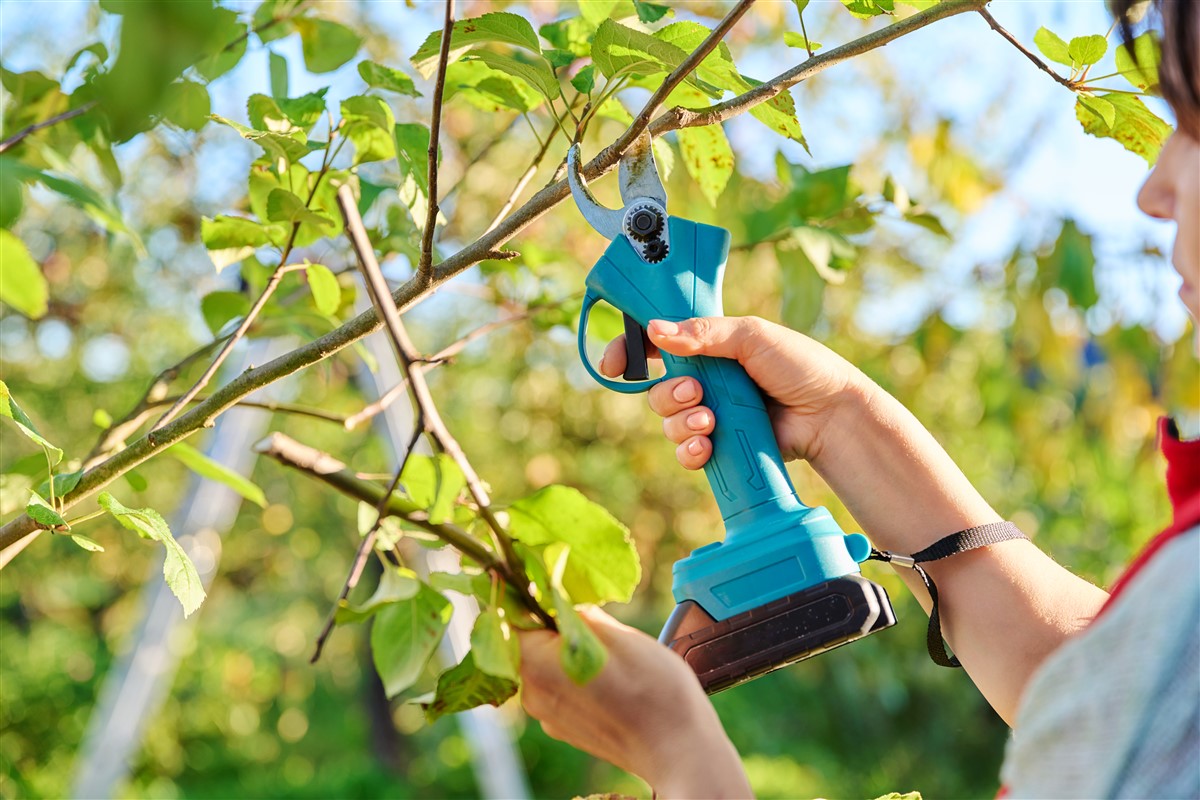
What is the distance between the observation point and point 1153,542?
0.47 m

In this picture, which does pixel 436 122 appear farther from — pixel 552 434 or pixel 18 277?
pixel 552 434

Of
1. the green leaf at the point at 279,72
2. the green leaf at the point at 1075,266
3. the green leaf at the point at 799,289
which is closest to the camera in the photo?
the green leaf at the point at 279,72

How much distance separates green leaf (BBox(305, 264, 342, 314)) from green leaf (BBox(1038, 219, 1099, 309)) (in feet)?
4.03

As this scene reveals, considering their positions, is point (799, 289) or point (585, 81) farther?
point (799, 289)

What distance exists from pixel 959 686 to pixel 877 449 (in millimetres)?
4202

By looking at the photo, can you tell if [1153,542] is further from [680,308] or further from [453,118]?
[453,118]

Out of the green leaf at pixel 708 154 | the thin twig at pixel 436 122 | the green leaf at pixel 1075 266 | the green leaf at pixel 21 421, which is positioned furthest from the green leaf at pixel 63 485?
the green leaf at pixel 1075 266

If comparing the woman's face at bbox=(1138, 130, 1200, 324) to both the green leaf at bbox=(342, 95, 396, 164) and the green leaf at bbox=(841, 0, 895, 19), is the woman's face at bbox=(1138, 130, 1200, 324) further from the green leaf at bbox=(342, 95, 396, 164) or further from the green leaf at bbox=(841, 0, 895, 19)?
the green leaf at bbox=(342, 95, 396, 164)

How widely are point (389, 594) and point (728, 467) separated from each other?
0.27 m

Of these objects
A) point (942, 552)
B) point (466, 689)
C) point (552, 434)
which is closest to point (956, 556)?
point (942, 552)

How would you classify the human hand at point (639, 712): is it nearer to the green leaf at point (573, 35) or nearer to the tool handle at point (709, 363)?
the tool handle at point (709, 363)

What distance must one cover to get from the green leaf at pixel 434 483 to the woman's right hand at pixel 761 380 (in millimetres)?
214

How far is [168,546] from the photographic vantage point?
0.57 m

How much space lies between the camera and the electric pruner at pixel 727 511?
2.20 ft
